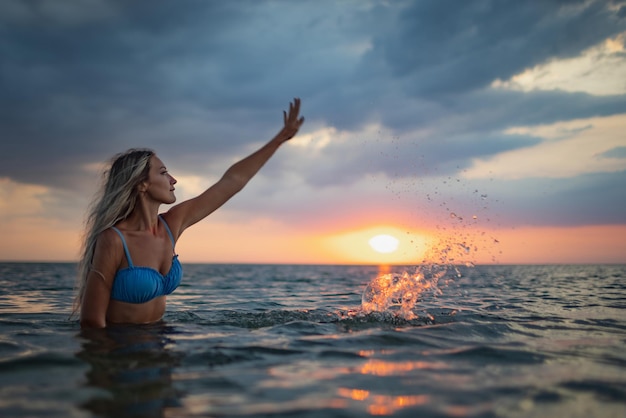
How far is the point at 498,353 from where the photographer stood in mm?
4746

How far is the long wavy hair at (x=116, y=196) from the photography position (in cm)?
538

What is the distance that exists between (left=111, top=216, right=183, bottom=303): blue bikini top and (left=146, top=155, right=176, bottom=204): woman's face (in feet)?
1.93

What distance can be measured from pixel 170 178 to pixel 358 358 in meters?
3.00

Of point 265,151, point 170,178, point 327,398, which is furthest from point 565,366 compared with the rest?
point 170,178

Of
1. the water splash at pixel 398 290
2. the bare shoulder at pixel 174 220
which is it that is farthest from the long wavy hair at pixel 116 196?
the water splash at pixel 398 290

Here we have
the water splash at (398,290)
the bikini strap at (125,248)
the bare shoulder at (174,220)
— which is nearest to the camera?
the bikini strap at (125,248)

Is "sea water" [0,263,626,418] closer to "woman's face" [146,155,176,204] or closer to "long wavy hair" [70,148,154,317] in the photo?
"long wavy hair" [70,148,154,317]

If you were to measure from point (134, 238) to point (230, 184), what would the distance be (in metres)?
1.29

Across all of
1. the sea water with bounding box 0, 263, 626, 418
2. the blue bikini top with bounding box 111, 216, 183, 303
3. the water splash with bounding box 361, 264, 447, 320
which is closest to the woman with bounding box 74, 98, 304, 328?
the blue bikini top with bounding box 111, 216, 183, 303

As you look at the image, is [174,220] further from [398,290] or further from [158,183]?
[398,290]

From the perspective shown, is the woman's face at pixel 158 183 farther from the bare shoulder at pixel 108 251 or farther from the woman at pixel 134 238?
the bare shoulder at pixel 108 251

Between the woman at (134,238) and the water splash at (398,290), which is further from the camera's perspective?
the water splash at (398,290)

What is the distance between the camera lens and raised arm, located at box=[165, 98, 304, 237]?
600 centimetres

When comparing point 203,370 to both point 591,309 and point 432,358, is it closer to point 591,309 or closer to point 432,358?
point 432,358
